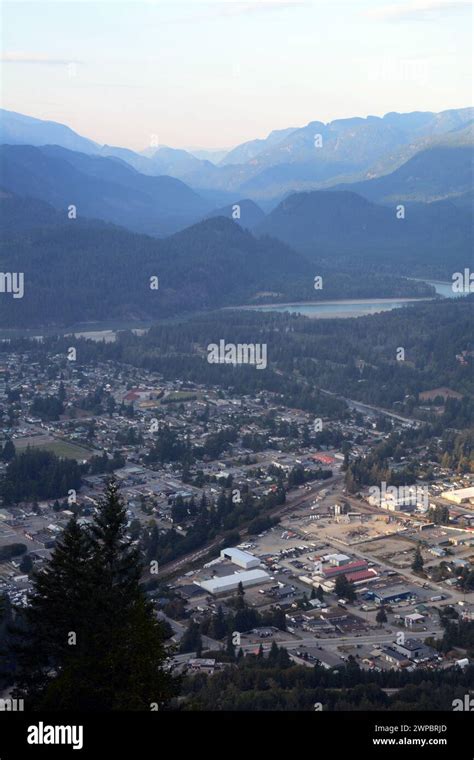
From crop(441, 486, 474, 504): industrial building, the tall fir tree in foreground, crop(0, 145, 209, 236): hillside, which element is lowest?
crop(441, 486, 474, 504): industrial building

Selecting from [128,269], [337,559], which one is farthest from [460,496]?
[128,269]

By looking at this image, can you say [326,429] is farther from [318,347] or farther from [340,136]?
[340,136]

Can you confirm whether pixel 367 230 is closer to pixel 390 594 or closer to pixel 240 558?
pixel 240 558

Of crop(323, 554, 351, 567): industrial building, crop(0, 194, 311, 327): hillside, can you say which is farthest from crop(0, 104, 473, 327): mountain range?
crop(323, 554, 351, 567): industrial building

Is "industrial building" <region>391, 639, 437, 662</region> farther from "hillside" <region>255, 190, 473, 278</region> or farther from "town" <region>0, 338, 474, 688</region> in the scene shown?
"hillside" <region>255, 190, 473, 278</region>

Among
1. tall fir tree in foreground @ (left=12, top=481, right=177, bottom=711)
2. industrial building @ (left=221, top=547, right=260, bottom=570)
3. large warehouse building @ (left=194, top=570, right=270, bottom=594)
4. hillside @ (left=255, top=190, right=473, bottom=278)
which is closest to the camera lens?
tall fir tree in foreground @ (left=12, top=481, right=177, bottom=711)

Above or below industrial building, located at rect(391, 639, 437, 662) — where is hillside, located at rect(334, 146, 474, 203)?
above

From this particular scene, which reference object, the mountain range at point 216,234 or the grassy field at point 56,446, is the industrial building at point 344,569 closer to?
the grassy field at point 56,446

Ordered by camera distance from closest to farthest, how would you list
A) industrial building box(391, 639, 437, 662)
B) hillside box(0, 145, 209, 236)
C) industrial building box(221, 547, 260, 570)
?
industrial building box(391, 639, 437, 662), industrial building box(221, 547, 260, 570), hillside box(0, 145, 209, 236)

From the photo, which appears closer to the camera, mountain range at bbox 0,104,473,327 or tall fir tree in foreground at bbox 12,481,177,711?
tall fir tree in foreground at bbox 12,481,177,711
